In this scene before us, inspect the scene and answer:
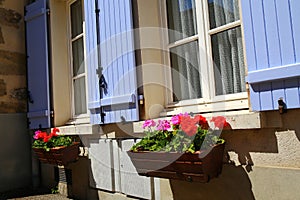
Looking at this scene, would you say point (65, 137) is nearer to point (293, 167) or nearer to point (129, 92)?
point (129, 92)

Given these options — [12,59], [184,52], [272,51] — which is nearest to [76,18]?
[12,59]

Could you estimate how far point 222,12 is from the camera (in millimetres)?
2439

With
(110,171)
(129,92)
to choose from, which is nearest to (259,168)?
(129,92)

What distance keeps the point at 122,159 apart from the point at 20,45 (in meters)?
2.78

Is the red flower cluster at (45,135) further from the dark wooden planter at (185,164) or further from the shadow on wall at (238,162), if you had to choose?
the shadow on wall at (238,162)

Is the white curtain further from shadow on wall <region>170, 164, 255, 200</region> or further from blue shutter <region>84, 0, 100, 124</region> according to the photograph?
blue shutter <region>84, 0, 100, 124</region>

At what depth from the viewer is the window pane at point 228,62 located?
231 cm

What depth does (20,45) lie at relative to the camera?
4.68 meters

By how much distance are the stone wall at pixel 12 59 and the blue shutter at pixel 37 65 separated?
0.24 metres

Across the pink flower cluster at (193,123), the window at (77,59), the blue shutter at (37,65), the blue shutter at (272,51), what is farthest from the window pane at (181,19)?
the blue shutter at (37,65)

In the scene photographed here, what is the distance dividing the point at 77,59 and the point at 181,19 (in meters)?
1.90

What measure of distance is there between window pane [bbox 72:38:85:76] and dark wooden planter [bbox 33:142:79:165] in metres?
1.07

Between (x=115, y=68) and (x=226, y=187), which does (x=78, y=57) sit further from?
(x=226, y=187)

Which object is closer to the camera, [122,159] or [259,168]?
[259,168]
